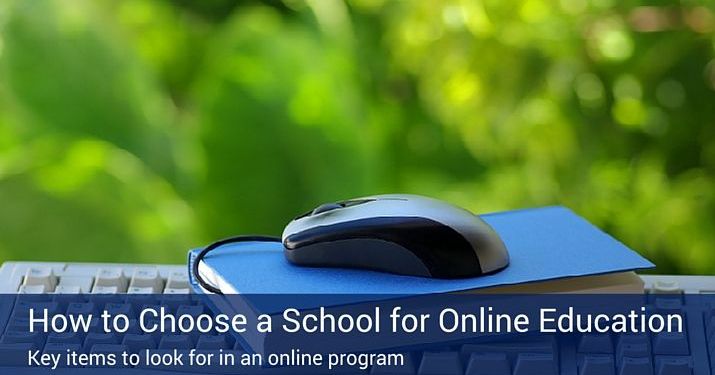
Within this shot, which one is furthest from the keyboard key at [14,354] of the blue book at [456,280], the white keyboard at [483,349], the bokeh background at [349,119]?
the bokeh background at [349,119]

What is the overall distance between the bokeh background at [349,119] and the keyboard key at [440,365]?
0.61 m

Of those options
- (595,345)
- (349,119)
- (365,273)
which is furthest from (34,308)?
Answer: (349,119)

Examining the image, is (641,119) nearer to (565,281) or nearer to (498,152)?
(498,152)

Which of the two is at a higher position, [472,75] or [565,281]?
[472,75]

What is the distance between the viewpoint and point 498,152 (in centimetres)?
124

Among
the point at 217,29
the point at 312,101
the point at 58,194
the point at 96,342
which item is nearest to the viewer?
the point at 96,342

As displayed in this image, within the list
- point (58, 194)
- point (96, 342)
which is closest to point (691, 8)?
point (58, 194)

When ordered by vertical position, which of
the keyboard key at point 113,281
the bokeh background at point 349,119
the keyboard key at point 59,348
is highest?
the bokeh background at point 349,119

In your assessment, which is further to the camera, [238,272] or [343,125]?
[343,125]

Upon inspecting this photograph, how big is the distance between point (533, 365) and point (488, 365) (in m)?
0.02

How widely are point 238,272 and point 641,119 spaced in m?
0.69

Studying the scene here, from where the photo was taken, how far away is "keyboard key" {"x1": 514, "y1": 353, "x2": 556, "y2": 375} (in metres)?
0.55

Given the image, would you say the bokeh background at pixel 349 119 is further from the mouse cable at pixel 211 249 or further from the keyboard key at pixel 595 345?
the keyboard key at pixel 595 345

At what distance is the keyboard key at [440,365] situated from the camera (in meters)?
0.55
